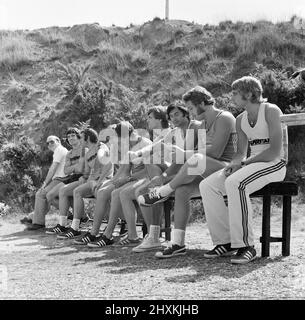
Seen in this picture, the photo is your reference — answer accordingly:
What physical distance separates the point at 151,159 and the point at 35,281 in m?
A: 2.25

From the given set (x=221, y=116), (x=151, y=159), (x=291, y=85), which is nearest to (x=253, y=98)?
(x=221, y=116)

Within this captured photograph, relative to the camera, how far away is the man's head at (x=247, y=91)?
201 inches

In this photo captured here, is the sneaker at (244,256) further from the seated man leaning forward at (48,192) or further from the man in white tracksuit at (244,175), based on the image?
the seated man leaning forward at (48,192)

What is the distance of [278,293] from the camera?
3789 millimetres

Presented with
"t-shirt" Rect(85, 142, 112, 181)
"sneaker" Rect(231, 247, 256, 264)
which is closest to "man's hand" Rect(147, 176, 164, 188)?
"sneaker" Rect(231, 247, 256, 264)

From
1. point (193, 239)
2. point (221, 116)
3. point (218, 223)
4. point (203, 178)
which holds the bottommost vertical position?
point (193, 239)

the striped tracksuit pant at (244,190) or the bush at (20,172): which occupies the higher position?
the striped tracksuit pant at (244,190)

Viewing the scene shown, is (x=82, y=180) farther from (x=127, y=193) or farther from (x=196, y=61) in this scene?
(x=196, y=61)

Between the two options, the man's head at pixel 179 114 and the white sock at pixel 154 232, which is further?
the white sock at pixel 154 232

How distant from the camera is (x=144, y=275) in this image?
4660mm

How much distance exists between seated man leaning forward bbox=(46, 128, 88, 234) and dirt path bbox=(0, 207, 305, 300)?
1.94m

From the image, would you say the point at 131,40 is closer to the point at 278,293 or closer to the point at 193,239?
the point at 193,239

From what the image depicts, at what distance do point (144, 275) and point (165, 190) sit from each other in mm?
1079

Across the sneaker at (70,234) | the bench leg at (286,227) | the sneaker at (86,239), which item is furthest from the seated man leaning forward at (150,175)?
the bench leg at (286,227)
